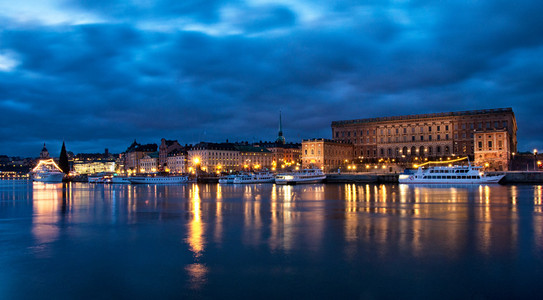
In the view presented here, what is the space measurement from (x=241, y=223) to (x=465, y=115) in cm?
9585

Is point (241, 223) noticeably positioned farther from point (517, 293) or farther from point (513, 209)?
point (513, 209)

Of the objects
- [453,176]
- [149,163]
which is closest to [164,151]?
[149,163]

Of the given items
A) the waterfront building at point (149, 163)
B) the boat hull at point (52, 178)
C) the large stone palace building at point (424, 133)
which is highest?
the large stone palace building at point (424, 133)

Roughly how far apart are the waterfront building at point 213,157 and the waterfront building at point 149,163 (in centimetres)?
2965

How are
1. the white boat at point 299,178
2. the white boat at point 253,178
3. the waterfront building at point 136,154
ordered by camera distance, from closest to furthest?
1. the white boat at point 299,178
2. the white boat at point 253,178
3. the waterfront building at point 136,154

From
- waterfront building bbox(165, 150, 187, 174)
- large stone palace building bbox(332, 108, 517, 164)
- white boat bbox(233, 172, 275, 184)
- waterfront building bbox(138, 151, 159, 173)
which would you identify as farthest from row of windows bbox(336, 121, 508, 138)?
waterfront building bbox(138, 151, 159, 173)

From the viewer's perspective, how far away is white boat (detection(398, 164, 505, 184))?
7425cm

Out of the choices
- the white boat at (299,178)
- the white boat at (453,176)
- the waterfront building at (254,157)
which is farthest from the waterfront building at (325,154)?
the white boat at (453,176)

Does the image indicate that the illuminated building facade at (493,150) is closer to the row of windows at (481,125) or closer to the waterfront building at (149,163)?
the row of windows at (481,125)

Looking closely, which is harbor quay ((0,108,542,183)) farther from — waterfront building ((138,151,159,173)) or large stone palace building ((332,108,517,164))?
waterfront building ((138,151,159,173))

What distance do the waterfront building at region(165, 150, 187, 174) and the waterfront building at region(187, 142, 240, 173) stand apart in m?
4.34

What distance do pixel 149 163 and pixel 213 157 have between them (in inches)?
1801

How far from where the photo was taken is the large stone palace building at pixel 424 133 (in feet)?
339

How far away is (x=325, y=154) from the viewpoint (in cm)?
11625
